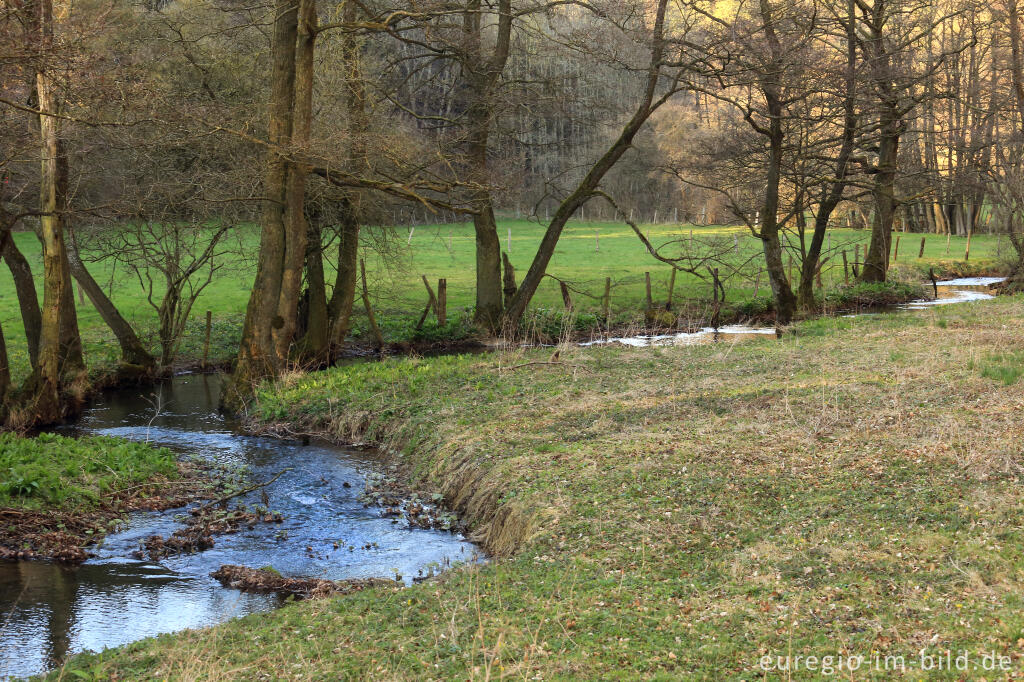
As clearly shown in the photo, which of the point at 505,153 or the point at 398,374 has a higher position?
the point at 505,153

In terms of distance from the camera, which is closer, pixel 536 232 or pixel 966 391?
pixel 966 391

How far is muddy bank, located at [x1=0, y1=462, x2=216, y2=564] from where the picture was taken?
35.4ft

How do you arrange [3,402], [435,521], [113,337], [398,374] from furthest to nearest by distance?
[113,337] → [398,374] → [3,402] → [435,521]

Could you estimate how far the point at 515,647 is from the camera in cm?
662

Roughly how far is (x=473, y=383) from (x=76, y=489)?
7.65m

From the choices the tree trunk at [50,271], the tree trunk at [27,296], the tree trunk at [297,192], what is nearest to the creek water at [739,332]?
the tree trunk at [297,192]

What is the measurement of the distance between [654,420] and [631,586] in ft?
20.1

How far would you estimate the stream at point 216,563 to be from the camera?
8.71 meters

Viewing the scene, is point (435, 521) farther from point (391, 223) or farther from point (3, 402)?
point (391, 223)

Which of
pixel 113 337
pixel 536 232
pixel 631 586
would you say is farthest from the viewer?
pixel 536 232

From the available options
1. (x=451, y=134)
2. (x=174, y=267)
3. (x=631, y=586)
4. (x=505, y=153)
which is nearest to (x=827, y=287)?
(x=505, y=153)

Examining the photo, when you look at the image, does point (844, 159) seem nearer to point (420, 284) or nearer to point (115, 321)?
point (420, 284)

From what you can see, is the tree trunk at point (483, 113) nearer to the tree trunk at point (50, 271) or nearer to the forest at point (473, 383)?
the forest at point (473, 383)

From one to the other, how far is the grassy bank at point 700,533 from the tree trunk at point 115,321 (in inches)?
328
